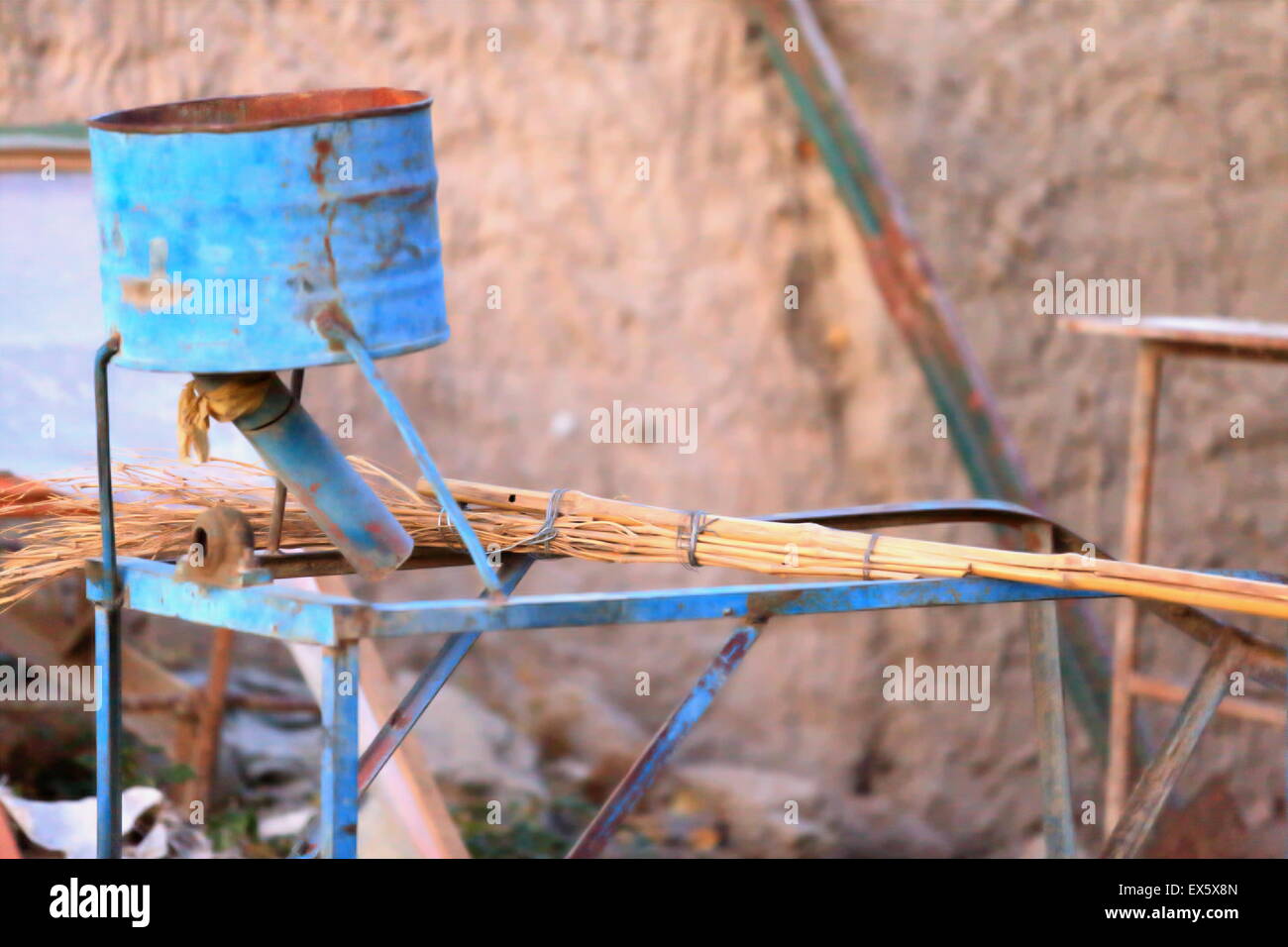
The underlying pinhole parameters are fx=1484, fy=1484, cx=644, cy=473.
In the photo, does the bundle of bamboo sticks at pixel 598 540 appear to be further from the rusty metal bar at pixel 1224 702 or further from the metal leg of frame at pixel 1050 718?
the rusty metal bar at pixel 1224 702

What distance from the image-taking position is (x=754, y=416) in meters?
4.05

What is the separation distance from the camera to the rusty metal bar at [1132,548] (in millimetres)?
3424

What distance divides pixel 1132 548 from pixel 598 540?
1.76m

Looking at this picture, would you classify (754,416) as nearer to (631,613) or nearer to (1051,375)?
(1051,375)

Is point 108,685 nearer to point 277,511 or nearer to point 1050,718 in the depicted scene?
point 277,511

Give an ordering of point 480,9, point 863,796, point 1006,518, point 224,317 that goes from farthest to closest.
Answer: point 863,796, point 480,9, point 1006,518, point 224,317

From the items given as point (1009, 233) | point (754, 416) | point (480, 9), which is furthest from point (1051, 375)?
point (480, 9)

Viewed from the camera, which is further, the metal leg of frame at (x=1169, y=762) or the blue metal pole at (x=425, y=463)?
the metal leg of frame at (x=1169, y=762)

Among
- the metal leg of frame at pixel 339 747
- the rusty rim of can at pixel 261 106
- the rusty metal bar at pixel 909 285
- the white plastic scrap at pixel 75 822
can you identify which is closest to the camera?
the metal leg of frame at pixel 339 747

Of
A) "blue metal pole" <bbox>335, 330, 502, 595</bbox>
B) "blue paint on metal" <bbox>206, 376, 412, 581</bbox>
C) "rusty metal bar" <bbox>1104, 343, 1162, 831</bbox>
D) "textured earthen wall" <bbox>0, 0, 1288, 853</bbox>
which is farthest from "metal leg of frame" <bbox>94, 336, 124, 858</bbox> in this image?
"rusty metal bar" <bbox>1104, 343, 1162, 831</bbox>

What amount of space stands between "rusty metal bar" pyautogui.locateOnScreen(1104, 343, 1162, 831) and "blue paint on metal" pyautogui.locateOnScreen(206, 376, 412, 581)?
2059 mm

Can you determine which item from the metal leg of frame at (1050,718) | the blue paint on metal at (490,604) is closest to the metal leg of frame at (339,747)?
the blue paint on metal at (490,604)

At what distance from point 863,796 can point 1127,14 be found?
2.26 m

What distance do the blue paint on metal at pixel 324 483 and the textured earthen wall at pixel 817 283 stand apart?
2.02m
